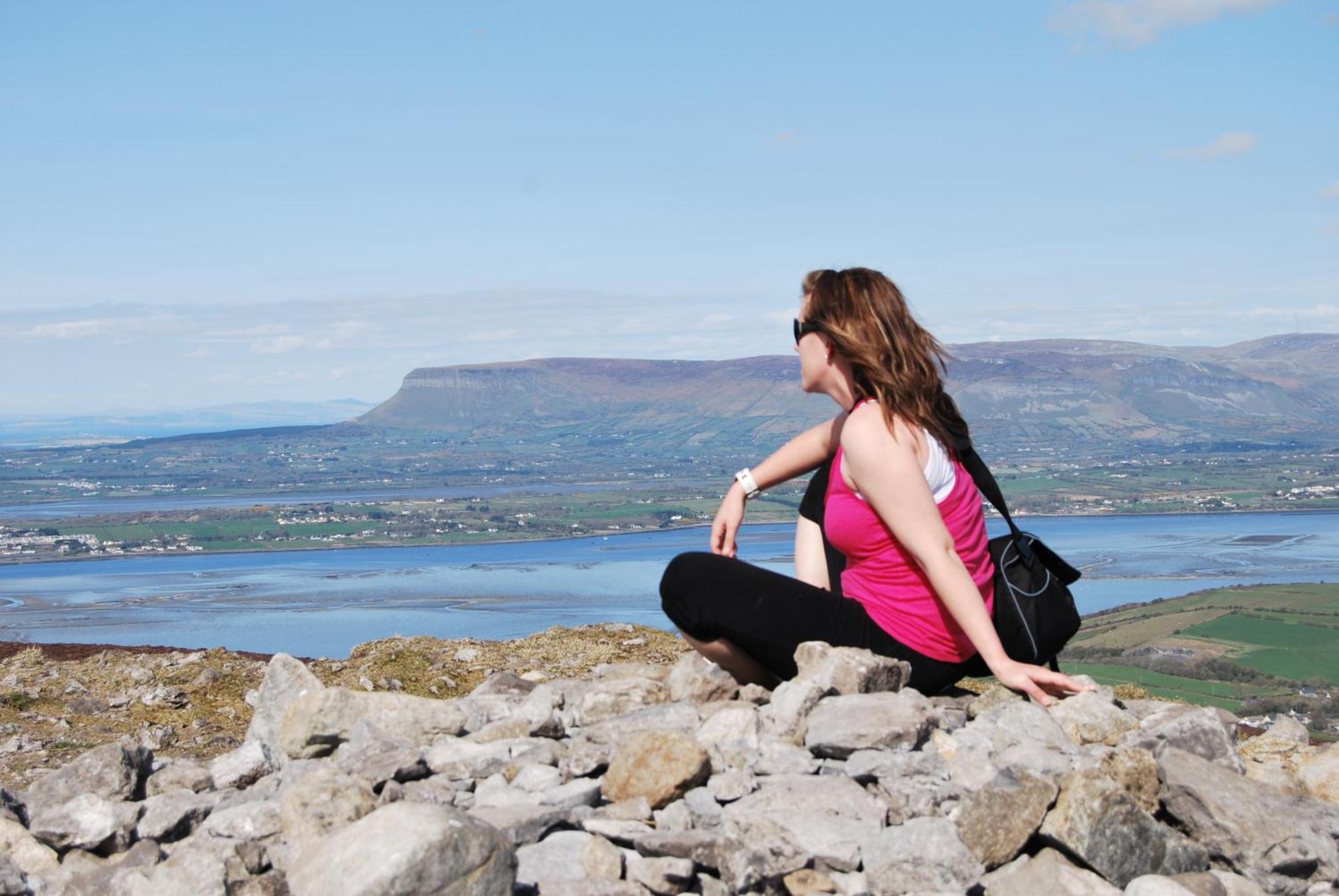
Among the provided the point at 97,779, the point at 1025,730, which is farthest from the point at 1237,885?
the point at 97,779

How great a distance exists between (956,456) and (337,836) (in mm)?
3174

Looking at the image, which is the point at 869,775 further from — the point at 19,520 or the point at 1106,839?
the point at 19,520

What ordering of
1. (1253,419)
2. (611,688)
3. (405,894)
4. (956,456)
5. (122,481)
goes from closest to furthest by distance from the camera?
1. (405,894)
2. (956,456)
3. (611,688)
4. (122,481)
5. (1253,419)

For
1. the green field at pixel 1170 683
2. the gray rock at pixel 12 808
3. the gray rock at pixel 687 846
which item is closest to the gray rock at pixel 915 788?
the gray rock at pixel 687 846

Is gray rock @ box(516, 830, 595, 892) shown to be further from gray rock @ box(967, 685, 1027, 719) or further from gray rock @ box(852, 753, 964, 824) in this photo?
gray rock @ box(967, 685, 1027, 719)

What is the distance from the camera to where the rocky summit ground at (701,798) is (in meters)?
4.47

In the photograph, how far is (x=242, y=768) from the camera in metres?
6.25

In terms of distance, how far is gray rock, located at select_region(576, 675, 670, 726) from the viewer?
251 inches

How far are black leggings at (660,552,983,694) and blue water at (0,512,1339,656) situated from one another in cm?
3276

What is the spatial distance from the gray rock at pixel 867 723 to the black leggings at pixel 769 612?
15.8 inches

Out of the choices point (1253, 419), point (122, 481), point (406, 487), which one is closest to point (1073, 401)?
point (1253, 419)

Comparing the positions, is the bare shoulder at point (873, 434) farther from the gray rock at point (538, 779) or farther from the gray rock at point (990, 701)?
the gray rock at point (538, 779)

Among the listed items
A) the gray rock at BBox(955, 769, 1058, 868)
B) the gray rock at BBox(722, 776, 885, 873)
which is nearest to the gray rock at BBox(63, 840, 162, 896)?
the gray rock at BBox(722, 776, 885, 873)

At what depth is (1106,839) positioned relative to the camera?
449 cm
